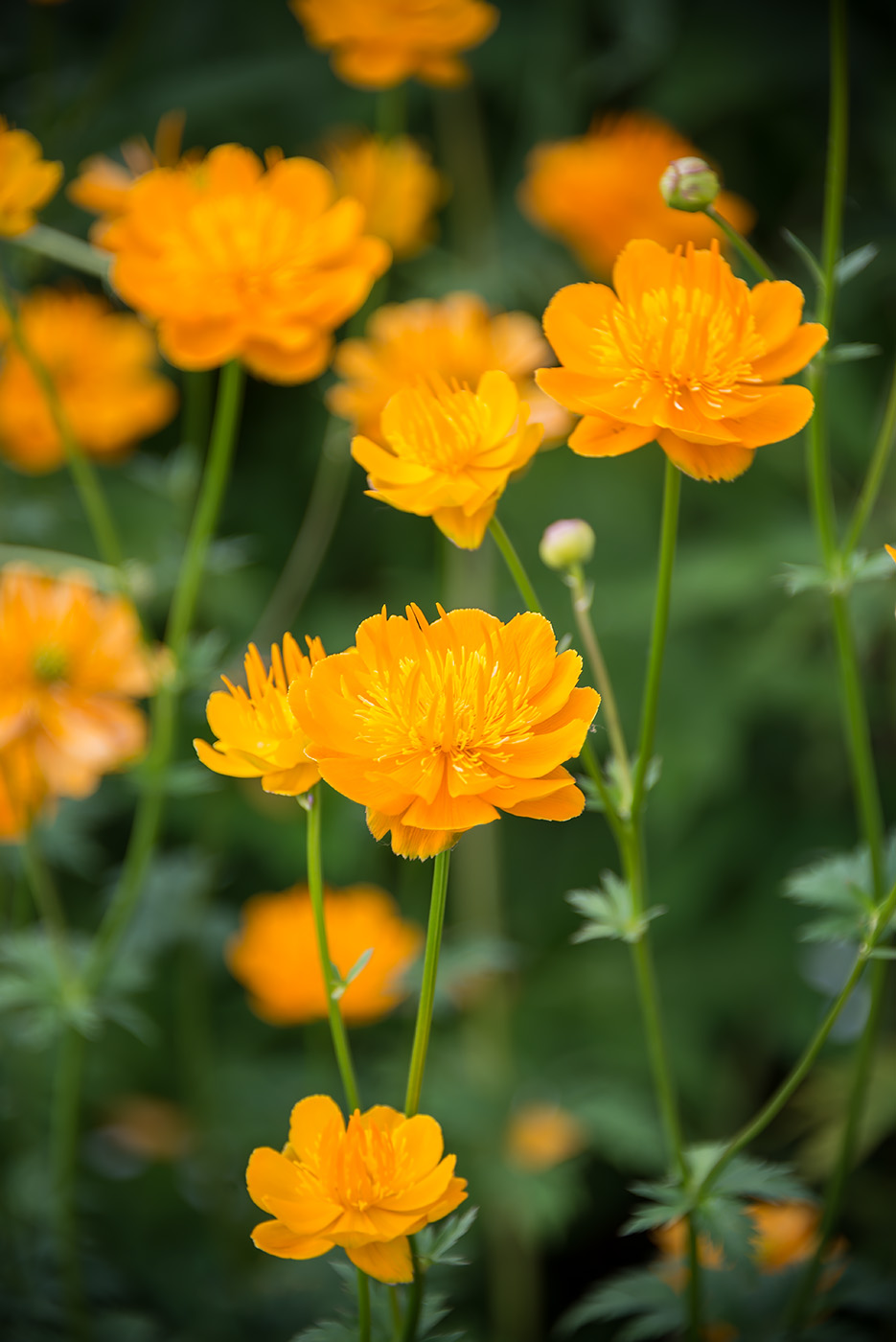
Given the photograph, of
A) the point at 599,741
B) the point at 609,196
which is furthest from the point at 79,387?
the point at 599,741

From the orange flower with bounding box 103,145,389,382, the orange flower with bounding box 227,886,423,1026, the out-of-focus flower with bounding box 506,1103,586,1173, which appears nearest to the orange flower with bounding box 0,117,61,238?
the orange flower with bounding box 103,145,389,382

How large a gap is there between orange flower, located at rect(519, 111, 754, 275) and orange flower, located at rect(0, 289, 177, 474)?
0.48 m

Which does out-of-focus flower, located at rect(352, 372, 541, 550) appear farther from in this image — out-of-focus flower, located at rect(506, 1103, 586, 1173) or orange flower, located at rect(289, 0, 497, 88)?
out-of-focus flower, located at rect(506, 1103, 586, 1173)

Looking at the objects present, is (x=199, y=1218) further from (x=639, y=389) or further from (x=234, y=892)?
(x=639, y=389)

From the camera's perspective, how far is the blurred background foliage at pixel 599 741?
120cm

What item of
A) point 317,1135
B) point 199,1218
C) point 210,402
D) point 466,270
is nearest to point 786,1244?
point 317,1135

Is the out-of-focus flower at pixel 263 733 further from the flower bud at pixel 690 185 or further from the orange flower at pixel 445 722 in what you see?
the flower bud at pixel 690 185

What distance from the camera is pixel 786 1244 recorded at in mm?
878

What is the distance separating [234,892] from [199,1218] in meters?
0.53

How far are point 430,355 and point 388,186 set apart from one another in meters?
0.26

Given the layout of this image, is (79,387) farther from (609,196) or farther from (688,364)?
(688,364)

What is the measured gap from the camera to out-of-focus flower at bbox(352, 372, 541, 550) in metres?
0.50

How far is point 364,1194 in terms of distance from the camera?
441mm

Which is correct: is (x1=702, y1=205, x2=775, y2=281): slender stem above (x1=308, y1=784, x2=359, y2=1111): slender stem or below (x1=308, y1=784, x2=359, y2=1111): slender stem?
above
